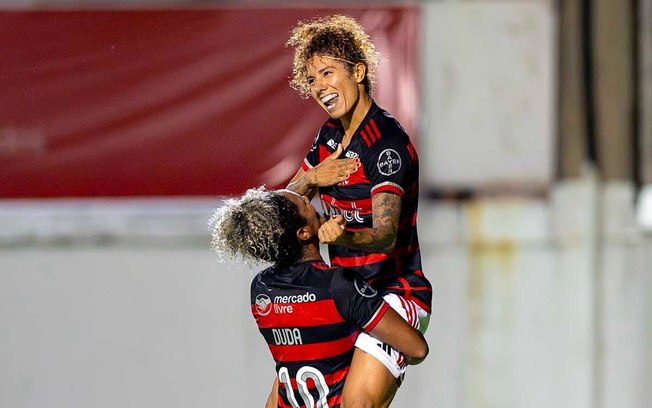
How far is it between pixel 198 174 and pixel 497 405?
2.30 metres

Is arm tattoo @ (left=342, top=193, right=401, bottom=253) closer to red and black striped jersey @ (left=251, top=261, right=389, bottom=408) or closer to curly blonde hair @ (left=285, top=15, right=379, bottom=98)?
red and black striped jersey @ (left=251, top=261, right=389, bottom=408)

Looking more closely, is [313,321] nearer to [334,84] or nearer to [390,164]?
[390,164]

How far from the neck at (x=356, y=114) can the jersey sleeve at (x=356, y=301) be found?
0.60 meters

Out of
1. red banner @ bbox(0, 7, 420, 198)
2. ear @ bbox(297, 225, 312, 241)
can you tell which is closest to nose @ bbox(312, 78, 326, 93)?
ear @ bbox(297, 225, 312, 241)

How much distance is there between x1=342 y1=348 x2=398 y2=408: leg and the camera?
4.31m

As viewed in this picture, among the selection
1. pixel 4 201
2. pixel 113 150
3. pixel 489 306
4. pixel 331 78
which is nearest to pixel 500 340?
pixel 489 306

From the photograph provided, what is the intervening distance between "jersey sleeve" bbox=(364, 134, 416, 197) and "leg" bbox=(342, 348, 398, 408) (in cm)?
56

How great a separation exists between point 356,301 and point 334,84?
0.80 m

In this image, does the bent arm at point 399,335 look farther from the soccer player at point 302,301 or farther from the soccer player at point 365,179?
the soccer player at point 365,179

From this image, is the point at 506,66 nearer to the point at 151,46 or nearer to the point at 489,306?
the point at 489,306

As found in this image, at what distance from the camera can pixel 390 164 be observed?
4.37 m

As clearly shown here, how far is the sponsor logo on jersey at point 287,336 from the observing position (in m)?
4.21

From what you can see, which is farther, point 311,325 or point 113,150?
point 113,150

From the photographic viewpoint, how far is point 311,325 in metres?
4.19
